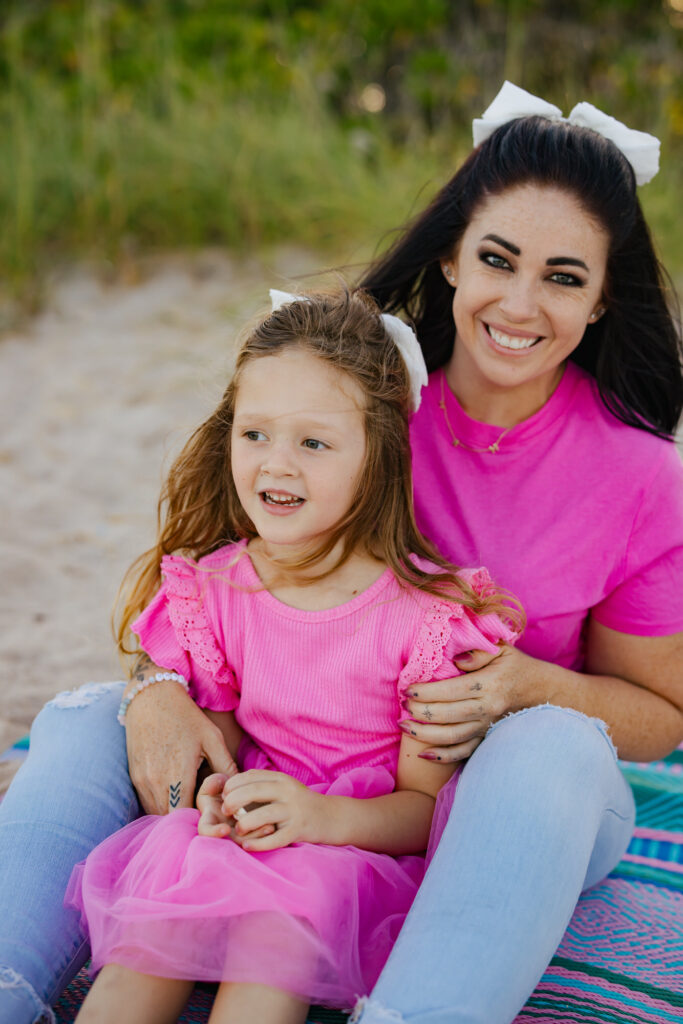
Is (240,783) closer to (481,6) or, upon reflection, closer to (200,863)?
(200,863)

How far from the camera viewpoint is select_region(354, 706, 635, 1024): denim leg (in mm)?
1473

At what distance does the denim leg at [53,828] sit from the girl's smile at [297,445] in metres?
0.54

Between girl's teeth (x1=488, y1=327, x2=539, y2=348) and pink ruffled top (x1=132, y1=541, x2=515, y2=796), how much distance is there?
0.48 m

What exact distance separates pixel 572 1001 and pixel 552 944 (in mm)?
341

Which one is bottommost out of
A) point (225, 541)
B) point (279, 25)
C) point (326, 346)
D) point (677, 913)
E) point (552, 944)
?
point (677, 913)

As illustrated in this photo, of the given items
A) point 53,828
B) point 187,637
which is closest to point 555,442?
point 187,637

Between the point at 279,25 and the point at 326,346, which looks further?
the point at 279,25

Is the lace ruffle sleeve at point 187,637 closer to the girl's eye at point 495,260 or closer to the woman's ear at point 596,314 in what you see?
the girl's eye at point 495,260

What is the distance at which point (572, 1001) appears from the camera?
1.85 m

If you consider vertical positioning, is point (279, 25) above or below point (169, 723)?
above

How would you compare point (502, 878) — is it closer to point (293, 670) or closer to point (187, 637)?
point (293, 670)

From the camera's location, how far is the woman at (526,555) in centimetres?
168

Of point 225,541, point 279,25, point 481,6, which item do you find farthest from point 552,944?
point 481,6

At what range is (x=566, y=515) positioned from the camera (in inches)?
85.0
